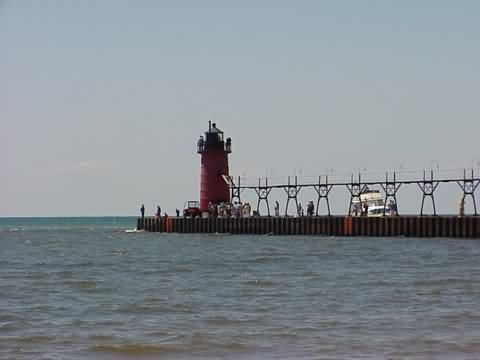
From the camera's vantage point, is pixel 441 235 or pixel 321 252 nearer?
pixel 321 252

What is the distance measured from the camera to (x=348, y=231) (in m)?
61.4

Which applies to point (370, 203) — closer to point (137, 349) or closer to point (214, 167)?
point (214, 167)

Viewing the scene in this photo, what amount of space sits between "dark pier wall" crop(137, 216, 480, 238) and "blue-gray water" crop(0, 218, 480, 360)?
13.0 meters

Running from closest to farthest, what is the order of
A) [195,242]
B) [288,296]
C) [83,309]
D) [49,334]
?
[49,334]
[83,309]
[288,296]
[195,242]

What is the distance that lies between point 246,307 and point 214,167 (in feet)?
156

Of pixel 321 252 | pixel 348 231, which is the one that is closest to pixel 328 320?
pixel 321 252

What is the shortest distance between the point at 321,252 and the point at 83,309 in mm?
21897

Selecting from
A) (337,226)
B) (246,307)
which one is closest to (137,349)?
(246,307)

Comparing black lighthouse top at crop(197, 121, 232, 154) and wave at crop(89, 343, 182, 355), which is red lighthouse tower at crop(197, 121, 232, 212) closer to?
black lighthouse top at crop(197, 121, 232, 154)

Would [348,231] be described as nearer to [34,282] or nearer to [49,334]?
[34,282]

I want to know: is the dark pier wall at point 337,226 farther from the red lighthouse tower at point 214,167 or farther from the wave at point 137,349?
the wave at point 137,349

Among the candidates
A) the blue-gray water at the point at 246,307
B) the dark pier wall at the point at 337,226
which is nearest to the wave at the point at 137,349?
the blue-gray water at the point at 246,307

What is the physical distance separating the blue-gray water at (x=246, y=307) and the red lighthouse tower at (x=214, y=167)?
95.1ft

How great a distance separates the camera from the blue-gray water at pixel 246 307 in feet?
60.3
